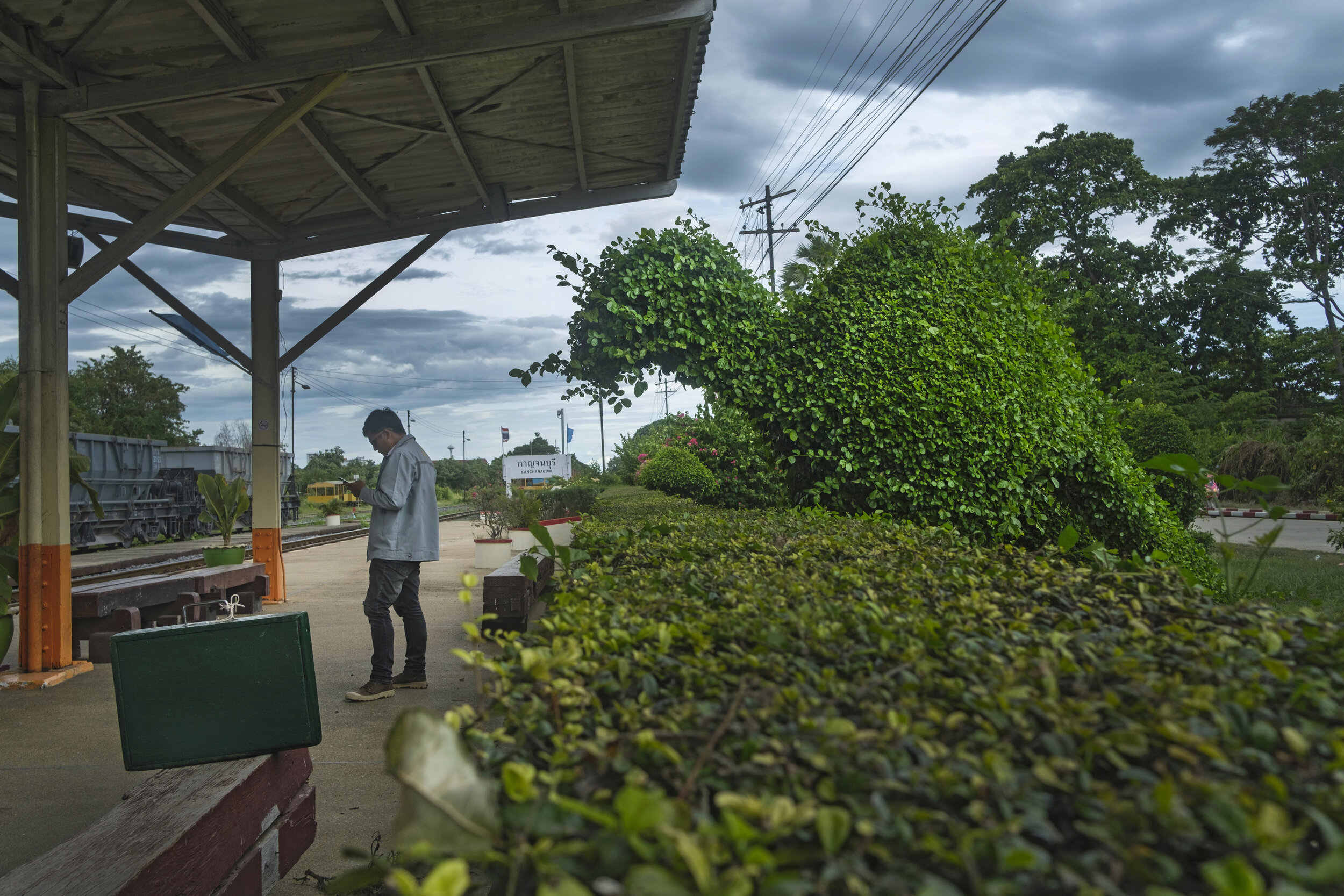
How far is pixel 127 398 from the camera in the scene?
145 ft

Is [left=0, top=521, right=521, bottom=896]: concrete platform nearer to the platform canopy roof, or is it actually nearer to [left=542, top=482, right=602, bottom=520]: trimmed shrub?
the platform canopy roof

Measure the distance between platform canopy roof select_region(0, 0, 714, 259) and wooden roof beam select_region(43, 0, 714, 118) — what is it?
1 cm

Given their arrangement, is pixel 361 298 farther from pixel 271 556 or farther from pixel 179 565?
pixel 179 565

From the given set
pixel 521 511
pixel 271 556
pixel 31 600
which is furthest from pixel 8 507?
pixel 521 511

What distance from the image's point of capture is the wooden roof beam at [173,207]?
217 inches

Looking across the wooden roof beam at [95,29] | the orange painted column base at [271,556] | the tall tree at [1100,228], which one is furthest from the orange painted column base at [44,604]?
the tall tree at [1100,228]

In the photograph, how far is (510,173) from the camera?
768 cm

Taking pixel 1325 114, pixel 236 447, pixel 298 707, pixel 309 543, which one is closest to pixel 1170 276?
pixel 1325 114

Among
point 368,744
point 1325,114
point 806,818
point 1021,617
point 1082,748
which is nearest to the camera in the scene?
point 806,818

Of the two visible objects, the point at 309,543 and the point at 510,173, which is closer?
the point at 510,173

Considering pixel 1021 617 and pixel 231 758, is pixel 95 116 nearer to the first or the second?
pixel 231 758

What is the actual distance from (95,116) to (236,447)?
2222cm

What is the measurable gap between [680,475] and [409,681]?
36.9 feet

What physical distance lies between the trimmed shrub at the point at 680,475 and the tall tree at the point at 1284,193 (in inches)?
1045
